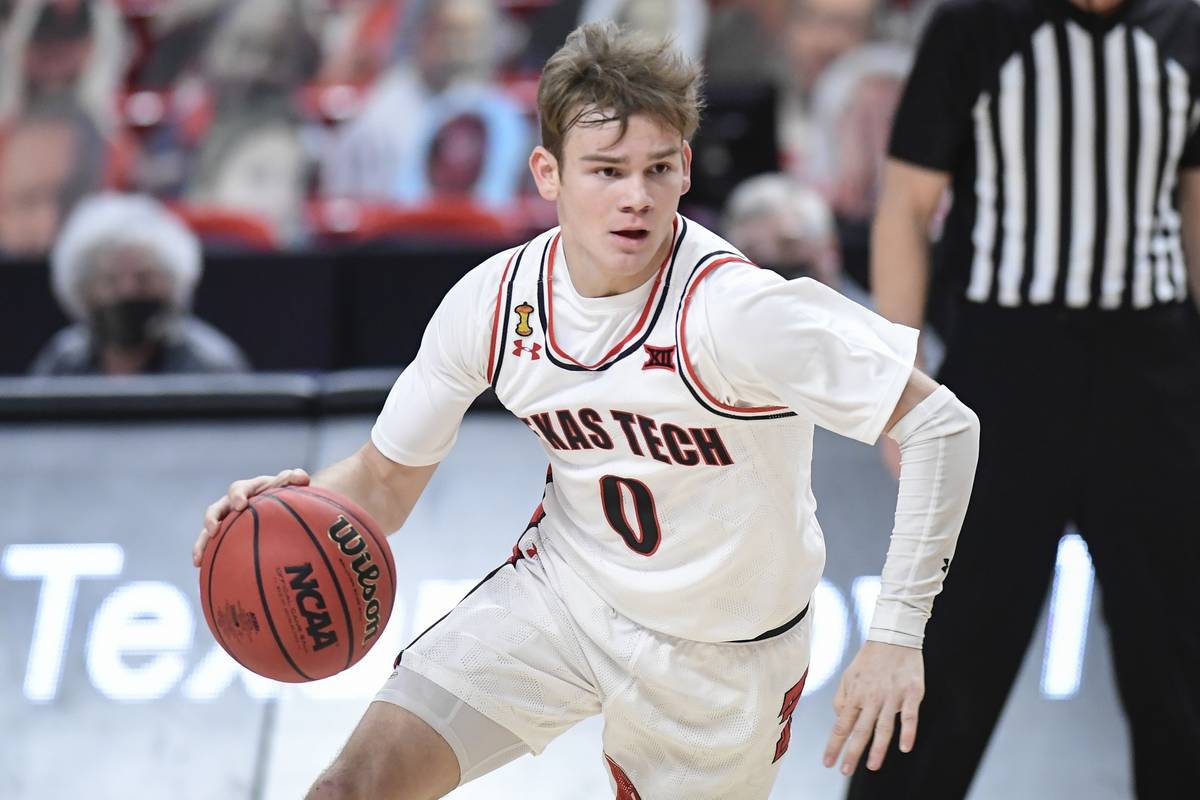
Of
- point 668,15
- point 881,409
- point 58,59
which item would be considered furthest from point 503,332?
point 58,59

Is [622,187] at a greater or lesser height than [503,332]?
greater

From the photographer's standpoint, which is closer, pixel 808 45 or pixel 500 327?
pixel 500 327

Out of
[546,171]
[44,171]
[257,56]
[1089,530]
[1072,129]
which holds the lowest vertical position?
[44,171]

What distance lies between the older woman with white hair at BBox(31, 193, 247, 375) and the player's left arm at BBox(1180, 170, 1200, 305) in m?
3.21

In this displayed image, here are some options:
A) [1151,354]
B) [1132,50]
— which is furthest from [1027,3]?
[1151,354]

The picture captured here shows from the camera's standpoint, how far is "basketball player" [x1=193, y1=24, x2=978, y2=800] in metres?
2.38

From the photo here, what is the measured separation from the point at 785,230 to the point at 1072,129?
2.22 metres

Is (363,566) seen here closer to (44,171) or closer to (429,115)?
(429,115)

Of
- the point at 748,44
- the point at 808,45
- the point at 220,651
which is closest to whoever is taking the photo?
the point at 220,651

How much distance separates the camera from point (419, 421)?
2834mm

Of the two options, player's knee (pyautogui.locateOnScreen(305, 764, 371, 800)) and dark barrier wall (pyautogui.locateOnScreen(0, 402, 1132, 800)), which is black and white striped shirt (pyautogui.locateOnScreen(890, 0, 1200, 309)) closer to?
dark barrier wall (pyautogui.locateOnScreen(0, 402, 1132, 800))

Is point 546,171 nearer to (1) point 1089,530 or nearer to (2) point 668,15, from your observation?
(1) point 1089,530

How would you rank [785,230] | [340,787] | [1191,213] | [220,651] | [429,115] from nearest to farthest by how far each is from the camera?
[340,787] → [1191,213] → [220,651] → [785,230] → [429,115]

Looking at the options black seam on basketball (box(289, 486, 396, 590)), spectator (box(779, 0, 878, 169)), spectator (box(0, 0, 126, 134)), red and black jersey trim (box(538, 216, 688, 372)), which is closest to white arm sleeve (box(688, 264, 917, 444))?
red and black jersey trim (box(538, 216, 688, 372))
